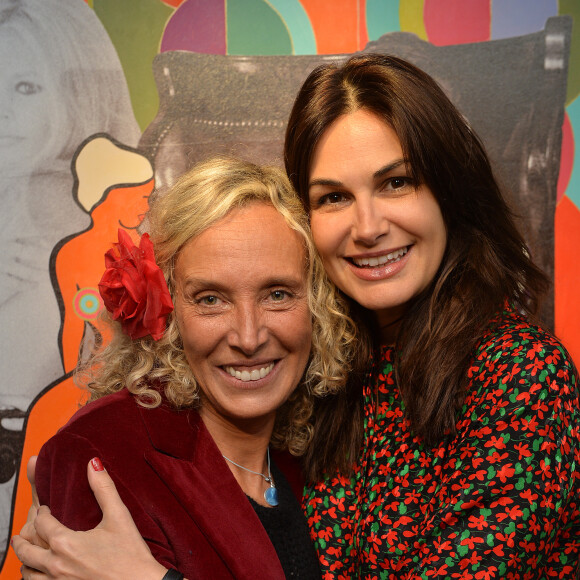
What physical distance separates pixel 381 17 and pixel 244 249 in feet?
4.62

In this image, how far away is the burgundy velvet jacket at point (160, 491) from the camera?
5.47 ft

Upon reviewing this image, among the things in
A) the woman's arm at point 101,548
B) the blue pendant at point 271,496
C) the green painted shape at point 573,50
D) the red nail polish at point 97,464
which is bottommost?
the blue pendant at point 271,496

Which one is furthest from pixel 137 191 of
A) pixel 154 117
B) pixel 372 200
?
pixel 372 200

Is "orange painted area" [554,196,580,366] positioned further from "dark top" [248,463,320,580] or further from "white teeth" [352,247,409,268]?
"dark top" [248,463,320,580]

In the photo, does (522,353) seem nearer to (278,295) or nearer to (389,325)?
(389,325)

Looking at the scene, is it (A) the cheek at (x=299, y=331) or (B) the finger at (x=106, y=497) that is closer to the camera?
(B) the finger at (x=106, y=497)

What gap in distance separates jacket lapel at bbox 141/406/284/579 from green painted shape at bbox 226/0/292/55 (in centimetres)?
157

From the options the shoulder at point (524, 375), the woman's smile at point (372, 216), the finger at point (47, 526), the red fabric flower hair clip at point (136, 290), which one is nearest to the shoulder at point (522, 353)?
the shoulder at point (524, 375)

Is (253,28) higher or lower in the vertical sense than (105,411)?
higher

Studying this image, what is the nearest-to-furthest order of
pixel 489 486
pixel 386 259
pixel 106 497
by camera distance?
pixel 489 486
pixel 106 497
pixel 386 259

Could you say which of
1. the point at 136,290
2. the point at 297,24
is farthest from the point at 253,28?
the point at 136,290

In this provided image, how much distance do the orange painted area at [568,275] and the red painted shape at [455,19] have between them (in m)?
0.80

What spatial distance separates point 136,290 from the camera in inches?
71.1

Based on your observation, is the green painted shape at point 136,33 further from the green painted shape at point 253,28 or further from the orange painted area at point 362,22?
the orange painted area at point 362,22
